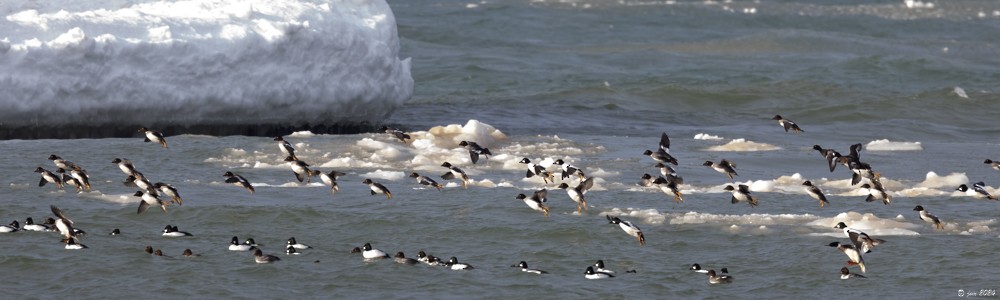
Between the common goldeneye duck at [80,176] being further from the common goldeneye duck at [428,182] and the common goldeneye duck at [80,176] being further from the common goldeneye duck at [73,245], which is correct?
the common goldeneye duck at [428,182]

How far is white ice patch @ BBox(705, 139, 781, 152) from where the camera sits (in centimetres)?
2975

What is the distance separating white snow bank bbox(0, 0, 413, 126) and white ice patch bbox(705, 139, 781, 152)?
6977 millimetres

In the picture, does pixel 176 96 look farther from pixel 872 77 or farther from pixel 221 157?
pixel 872 77

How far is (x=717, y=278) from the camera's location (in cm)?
1761

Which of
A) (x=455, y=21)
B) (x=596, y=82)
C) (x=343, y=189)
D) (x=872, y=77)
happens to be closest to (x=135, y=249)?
(x=343, y=189)

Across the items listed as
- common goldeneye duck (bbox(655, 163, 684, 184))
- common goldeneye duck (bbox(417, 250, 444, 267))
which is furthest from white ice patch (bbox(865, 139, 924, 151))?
common goldeneye duck (bbox(417, 250, 444, 267))

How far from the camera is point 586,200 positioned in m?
22.7

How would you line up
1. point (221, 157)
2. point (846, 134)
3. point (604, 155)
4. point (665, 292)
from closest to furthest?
point (665, 292) → point (221, 157) → point (604, 155) → point (846, 134)

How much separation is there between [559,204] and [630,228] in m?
2.84

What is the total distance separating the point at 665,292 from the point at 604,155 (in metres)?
11.2

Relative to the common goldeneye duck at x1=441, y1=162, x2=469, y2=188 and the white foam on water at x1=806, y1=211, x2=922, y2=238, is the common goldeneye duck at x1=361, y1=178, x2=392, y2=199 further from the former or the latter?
the white foam on water at x1=806, y1=211, x2=922, y2=238

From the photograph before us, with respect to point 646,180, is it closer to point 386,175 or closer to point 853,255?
point 386,175

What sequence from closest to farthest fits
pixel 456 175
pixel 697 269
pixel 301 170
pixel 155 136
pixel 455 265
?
pixel 697 269 < pixel 455 265 < pixel 301 170 < pixel 456 175 < pixel 155 136

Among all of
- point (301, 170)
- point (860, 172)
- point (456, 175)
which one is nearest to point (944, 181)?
point (860, 172)
